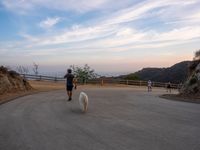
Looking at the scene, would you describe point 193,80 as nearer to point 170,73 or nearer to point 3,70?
point 3,70

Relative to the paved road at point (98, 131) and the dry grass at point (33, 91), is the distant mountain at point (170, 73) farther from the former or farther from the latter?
the paved road at point (98, 131)

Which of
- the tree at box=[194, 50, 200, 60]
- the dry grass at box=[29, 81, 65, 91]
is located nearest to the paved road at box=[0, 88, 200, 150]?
the tree at box=[194, 50, 200, 60]

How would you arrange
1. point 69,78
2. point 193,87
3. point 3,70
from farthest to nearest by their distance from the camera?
point 3,70 → point 193,87 → point 69,78

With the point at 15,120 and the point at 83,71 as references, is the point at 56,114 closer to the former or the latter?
the point at 15,120

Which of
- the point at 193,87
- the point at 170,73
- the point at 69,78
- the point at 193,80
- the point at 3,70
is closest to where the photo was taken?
the point at 69,78

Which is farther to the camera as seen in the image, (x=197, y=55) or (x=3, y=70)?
(x=197, y=55)

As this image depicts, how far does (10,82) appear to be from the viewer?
1172 inches

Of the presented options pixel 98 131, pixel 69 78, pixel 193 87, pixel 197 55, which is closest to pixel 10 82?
pixel 69 78

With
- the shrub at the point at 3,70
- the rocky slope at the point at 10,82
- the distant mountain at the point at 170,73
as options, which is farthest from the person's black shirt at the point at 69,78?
the distant mountain at the point at 170,73

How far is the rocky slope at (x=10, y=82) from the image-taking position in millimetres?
28059

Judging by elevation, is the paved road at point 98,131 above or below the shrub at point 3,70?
below

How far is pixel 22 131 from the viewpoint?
10.7m

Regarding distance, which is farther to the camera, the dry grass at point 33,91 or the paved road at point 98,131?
the dry grass at point 33,91

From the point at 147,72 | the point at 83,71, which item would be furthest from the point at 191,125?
the point at 147,72
